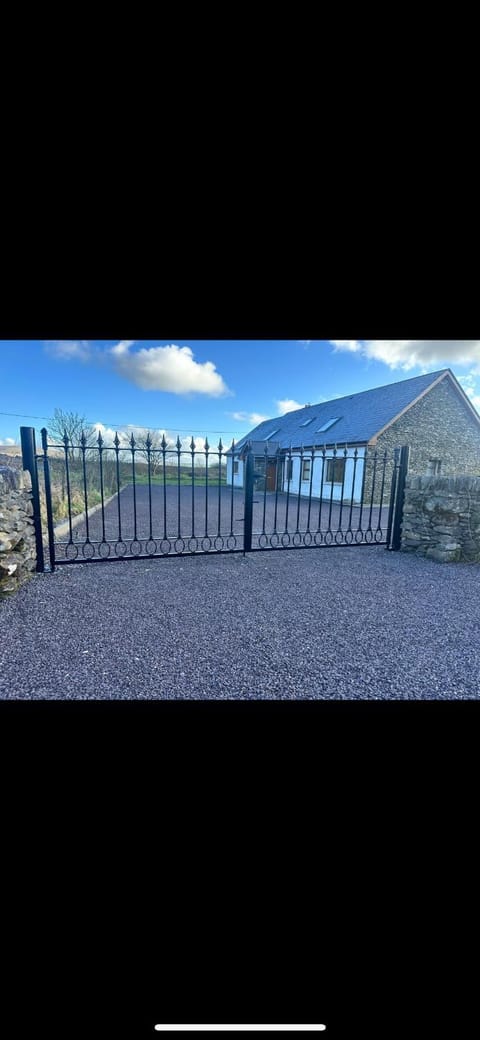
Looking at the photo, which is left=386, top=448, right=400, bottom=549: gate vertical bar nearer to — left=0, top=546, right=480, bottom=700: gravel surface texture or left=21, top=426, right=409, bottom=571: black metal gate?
left=21, top=426, right=409, bottom=571: black metal gate

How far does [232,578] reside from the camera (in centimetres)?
455

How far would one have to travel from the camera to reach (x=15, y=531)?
3.72 m

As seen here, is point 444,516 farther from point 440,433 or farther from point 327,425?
point 327,425

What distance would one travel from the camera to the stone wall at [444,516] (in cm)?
510

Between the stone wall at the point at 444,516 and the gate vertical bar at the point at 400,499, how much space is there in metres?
0.08

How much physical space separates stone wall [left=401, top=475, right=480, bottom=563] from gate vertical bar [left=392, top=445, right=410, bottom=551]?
0.08 meters

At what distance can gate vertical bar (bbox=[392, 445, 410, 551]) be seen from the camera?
5.57 metres

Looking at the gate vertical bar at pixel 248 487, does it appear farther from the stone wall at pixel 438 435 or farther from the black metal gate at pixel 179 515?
the stone wall at pixel 438 435

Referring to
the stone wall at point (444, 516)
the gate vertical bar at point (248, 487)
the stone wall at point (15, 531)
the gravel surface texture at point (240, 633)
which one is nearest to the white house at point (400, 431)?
the stone wall at point (444, 516)
